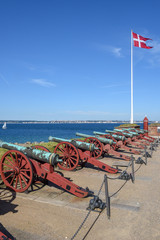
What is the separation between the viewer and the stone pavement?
415cm

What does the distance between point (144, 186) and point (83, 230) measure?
3.50 m

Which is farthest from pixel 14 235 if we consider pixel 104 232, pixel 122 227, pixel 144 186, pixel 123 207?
pixel 144 186

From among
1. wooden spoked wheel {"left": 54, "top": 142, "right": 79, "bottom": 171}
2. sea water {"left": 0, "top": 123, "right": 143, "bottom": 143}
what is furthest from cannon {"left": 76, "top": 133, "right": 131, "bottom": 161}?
sea water {"left": 0, "top": 123, "right": 143, "bottom": 143}

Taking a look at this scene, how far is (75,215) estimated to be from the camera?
193 inches

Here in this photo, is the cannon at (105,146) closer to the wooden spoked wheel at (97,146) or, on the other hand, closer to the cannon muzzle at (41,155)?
the wooden spoked wheel at (97,146)

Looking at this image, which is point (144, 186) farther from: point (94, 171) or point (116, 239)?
point (116, 239)

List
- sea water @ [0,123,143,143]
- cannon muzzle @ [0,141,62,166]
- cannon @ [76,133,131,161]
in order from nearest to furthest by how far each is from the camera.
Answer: cannon muzzle @ [0,141,62,166] < cannon @ [76,133,131,161] < sea water @ [0,123,143,143]

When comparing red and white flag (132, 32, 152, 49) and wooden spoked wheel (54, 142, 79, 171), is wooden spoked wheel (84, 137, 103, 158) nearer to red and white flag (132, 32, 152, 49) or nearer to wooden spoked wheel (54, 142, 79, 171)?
wooden spoked wheel (54, 142, 79, 171)

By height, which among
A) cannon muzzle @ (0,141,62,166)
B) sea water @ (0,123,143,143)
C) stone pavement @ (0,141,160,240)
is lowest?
sea water @ (0,123,143,143)

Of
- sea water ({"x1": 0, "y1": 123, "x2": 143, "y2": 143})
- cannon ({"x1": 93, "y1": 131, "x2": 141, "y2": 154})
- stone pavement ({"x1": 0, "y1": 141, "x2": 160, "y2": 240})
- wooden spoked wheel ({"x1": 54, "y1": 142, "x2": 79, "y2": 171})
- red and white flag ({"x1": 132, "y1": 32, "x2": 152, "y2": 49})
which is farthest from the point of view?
sea water ({"x1": 0, "y1": 123, "x2": 143, "y2": 143})

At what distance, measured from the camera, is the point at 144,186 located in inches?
278

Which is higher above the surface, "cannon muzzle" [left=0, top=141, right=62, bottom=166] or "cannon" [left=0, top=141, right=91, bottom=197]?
"cannon muzzle" [left=0, top=141, right=62, bottom=166]

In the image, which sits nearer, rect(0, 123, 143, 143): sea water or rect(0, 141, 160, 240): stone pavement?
rect(0, 141, 160, 240): stone pavement

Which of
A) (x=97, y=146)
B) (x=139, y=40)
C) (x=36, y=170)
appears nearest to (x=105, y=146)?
(x=97, y=146)
